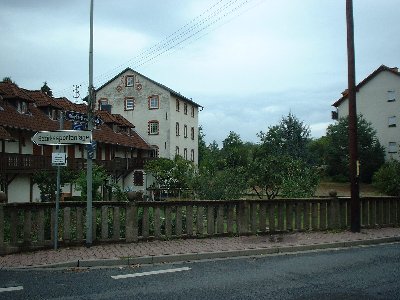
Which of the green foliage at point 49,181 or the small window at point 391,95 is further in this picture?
the small window at point 391,95

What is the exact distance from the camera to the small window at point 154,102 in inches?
2004

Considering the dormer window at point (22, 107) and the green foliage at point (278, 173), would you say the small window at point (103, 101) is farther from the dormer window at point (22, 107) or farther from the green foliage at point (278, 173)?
the green foliage at point (278, 173)

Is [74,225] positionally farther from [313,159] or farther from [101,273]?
[313,159]

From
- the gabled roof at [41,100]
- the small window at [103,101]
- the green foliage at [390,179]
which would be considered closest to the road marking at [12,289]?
the green foliage at [390,179]

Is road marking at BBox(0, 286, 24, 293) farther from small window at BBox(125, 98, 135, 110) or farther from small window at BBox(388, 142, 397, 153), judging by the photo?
small window at BBox(388, 142, 397, 153)

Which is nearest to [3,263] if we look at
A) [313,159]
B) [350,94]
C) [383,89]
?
[350,94]

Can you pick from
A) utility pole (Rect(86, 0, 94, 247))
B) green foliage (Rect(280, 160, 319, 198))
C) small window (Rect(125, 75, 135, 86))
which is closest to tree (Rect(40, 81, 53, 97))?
small window (Rect(125, 75, 135, 86))

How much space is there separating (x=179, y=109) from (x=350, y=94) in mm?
41873

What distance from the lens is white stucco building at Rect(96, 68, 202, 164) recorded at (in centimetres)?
5062

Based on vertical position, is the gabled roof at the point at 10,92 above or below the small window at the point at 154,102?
below

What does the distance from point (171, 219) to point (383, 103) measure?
48.4 meters

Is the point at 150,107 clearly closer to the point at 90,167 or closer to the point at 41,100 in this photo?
the point at 41,100

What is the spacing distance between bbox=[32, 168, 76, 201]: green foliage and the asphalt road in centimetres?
1729

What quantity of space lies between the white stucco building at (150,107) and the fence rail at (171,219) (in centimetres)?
3868
